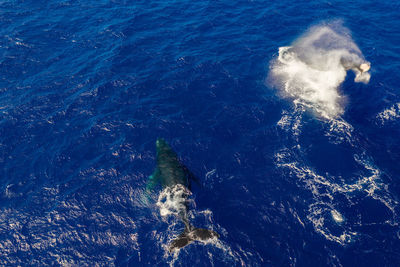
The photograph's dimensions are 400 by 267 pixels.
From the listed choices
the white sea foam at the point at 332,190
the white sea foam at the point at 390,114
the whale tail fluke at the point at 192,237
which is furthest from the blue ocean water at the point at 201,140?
the whale tail fluke at the point at 192,237

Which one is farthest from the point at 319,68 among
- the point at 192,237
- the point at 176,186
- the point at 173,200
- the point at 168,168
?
the point at 192,237

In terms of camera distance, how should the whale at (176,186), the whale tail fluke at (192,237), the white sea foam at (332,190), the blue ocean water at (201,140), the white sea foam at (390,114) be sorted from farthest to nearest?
the white sea foam at (390,114) < the white sea foam at (332,190) < the blue ocean water at (201,140) < the whale at (176,186) < the whale tail fluke at (192,237)

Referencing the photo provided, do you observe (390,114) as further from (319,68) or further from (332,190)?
(332,190)

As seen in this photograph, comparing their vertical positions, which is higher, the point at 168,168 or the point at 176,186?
the point at 168,168

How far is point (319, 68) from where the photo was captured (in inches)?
1902

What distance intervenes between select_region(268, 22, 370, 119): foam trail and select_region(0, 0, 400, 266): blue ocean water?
0.51m

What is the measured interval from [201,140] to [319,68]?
27234mm

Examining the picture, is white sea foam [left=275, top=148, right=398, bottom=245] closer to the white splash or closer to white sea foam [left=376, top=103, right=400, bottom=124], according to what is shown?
white sea foam [left=376, top=103, right=400, bottom=124]

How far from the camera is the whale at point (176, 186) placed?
27797mm

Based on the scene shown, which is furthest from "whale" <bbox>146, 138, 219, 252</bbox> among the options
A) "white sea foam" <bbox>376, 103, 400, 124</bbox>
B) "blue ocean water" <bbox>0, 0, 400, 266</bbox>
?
"white sea foam" <bbox>376, 103, 400, 124</bbox>

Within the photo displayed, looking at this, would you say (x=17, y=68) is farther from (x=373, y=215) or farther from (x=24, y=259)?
(x=373, y=215)

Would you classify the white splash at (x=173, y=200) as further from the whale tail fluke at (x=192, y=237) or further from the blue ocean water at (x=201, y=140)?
the whale tail fluke at (x=192, y=237)

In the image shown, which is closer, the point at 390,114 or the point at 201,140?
the point at 201,140

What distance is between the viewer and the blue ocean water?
28391mm
